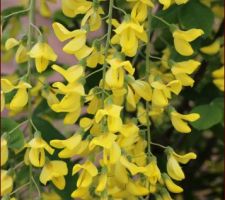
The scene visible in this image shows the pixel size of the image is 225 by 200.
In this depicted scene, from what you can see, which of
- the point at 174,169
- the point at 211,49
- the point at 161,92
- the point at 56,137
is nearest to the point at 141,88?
the point at 161,92

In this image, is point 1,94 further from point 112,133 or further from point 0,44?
point 0,44

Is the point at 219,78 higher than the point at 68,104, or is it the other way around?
the point at 68,104

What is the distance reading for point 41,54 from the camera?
0.82 m

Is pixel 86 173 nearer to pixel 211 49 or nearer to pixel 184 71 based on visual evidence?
pixel 184 71

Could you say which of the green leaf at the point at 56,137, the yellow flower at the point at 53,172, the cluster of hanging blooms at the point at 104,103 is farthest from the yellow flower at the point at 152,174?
the green leaf at the point at 56,137

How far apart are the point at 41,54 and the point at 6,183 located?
0.54 feet

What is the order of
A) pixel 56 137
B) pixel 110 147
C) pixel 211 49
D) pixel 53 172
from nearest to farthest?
1. pixel 110 147
2. pixel 53 172
3. pixel 56 137
4. pixel 211 49

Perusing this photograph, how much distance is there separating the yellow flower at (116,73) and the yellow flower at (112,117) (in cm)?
3

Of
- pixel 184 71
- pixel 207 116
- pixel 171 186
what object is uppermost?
pixel 184 71

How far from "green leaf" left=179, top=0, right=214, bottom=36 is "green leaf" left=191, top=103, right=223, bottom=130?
0.15 meters

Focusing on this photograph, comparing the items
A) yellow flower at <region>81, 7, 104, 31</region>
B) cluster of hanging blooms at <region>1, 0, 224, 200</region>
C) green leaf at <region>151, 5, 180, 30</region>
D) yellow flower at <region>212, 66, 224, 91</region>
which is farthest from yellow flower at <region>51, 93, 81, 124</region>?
yellow flower at <region>212, 66, 224, 91</region>

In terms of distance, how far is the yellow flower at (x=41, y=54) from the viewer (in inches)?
32.3

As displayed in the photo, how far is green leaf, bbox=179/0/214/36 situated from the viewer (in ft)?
3.51

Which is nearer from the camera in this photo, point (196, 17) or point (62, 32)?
point (62, 32)
